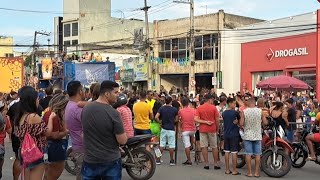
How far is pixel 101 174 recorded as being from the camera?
5.01 m

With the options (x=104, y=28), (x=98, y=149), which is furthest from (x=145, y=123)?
(x=104, y=28)

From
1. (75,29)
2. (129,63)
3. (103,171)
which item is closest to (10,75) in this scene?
(103,171)

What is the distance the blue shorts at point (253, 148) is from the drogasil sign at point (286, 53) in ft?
65.0

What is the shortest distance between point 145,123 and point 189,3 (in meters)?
25.4

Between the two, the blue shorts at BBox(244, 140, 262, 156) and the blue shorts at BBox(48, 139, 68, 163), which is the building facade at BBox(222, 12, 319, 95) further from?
the blue shorts at BBox(48, 139, 68, 163)

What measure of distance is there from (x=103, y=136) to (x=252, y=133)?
522cm

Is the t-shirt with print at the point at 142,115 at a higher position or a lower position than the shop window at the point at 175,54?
lower

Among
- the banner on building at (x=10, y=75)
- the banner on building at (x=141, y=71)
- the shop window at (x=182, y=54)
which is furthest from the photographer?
the banner on building at (x=141, y=71)

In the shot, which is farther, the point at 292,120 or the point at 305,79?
the point at 305,79

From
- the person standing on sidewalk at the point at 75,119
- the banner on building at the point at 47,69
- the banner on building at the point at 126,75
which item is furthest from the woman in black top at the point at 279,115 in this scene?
the banner on building at the point at 126,75

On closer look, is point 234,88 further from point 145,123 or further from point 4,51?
point 4,51

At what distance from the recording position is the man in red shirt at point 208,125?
34.0ft

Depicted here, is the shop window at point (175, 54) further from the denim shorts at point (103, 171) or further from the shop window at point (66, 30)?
the shop window at point (66, 30)

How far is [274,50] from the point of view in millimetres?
30547
